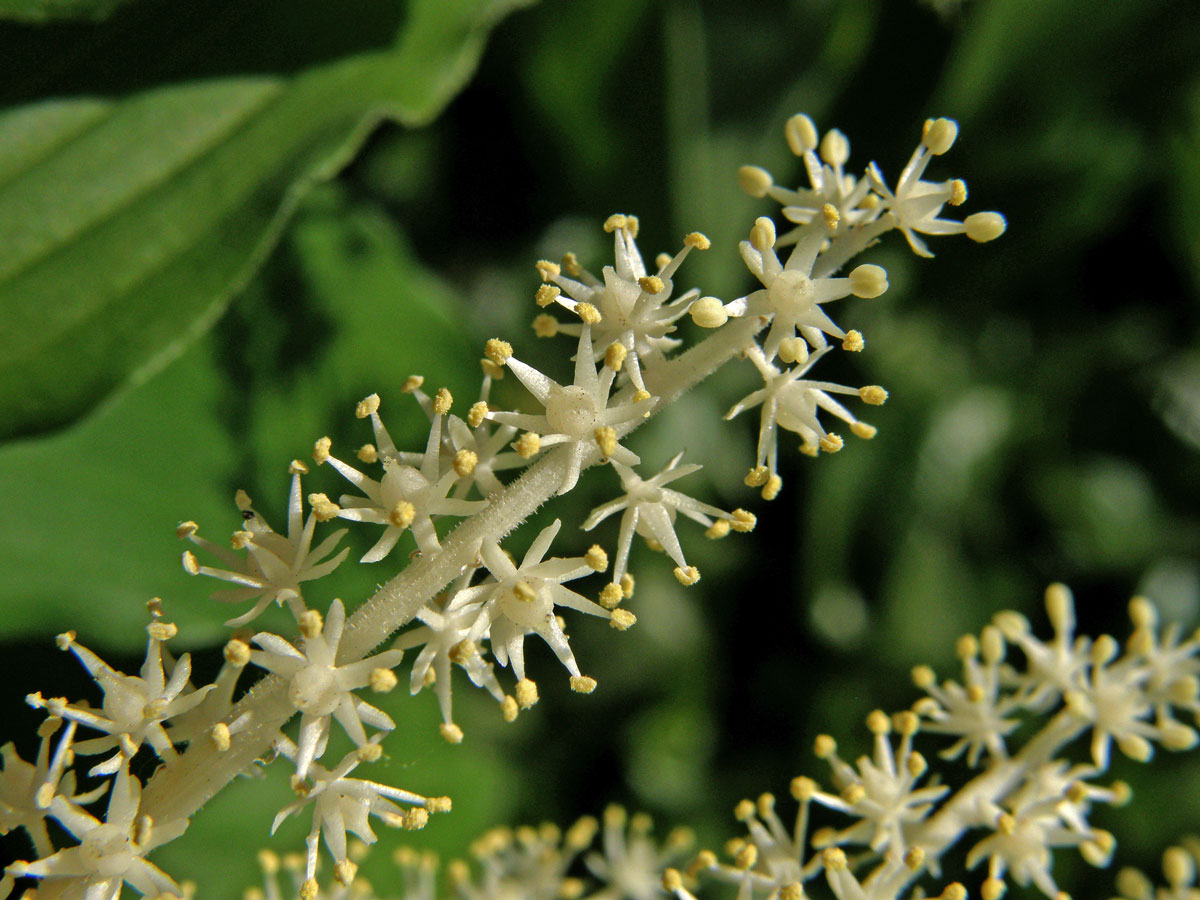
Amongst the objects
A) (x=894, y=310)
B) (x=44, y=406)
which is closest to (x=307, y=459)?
(x=44, y=406)

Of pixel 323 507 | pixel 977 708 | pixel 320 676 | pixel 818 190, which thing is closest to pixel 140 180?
pixel 323 507

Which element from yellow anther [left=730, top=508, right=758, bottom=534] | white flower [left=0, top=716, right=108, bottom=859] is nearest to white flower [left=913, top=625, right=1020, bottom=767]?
yellow anther [left=730, top=508, right=758, bottom=534]

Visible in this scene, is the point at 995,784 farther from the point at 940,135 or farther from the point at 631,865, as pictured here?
the point at 940,135

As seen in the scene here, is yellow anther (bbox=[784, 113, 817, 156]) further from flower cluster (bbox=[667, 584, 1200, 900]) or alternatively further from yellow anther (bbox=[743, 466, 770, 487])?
flower cluster (bbox=[667, 584, 1200, 900])

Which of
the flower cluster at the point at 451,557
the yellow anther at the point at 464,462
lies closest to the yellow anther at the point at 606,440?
the flower cluster at the point at 451,557

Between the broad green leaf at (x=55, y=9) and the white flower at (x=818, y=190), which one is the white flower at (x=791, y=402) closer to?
the white flower at (x=818, y=190)

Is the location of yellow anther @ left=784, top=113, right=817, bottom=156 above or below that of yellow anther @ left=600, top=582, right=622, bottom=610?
above
